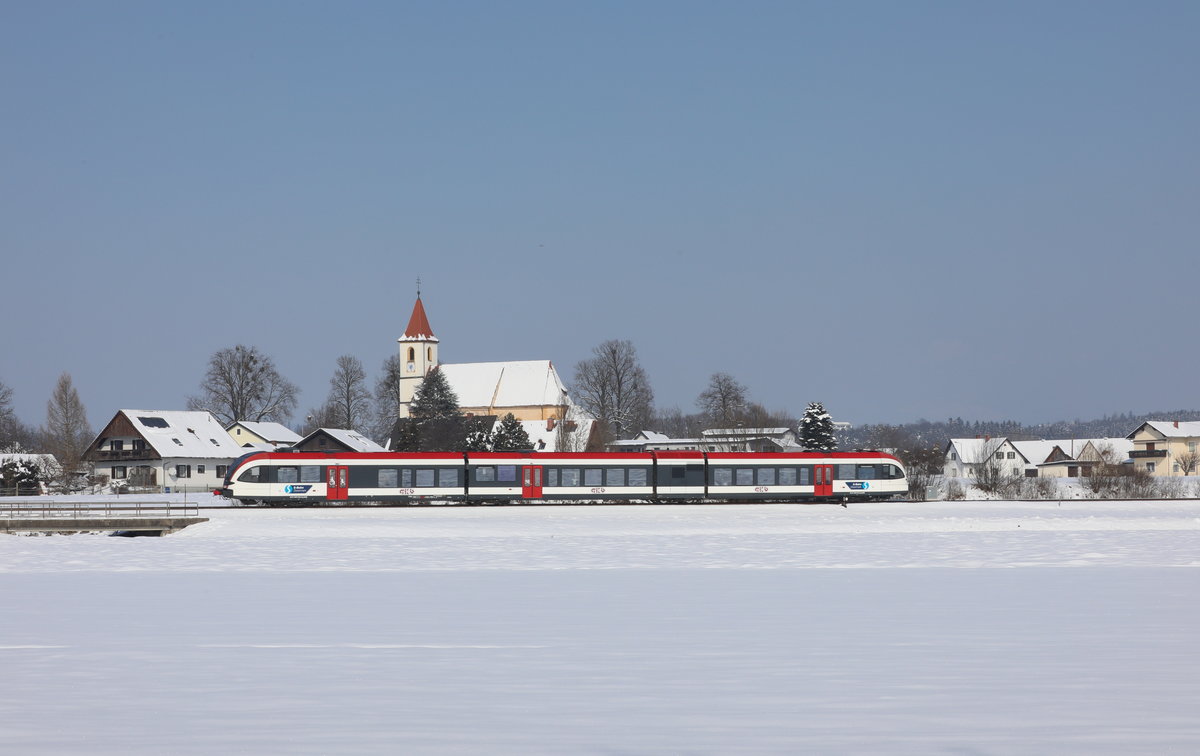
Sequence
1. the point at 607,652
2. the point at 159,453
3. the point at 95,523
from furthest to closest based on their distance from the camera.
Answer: the point at 159,453 → the point at 95,523 → the point at 607,652

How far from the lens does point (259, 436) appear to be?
99438mm

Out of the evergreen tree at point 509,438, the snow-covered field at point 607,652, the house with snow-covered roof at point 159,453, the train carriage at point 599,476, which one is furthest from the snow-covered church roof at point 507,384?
the snow-covered field at point 607,652

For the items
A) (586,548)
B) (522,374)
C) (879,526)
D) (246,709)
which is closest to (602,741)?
(246,709)

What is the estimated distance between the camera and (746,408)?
11825 centimetres

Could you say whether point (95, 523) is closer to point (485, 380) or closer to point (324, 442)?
point (324, 442)

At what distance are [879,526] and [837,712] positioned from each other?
99.1 feet

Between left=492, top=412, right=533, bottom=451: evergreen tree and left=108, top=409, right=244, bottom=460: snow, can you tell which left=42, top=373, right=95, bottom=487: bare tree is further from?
left=492, top=412, right=533, bottom=451: evergreen tree

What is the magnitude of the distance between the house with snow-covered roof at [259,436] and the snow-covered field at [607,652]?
71.6 metres

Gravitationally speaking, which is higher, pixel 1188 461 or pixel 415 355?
pixel 415 355

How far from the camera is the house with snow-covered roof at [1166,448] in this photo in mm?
114919

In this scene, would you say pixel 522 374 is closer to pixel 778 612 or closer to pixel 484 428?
pixel 484 428

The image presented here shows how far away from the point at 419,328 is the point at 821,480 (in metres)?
85.0

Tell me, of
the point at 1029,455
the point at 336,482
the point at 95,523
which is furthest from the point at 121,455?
the point at 1029,455

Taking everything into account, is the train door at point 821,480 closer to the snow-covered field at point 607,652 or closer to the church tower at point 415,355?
the snow-covered field at point 607,652
